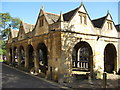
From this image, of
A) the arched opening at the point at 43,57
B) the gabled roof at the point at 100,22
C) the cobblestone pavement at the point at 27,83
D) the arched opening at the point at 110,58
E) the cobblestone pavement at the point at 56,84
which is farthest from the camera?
the arched opening at the point at 43,57

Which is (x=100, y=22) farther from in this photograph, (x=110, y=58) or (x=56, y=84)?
(x=56, y=84)

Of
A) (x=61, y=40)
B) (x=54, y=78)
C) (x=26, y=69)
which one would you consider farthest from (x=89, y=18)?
(x=26, y=69)

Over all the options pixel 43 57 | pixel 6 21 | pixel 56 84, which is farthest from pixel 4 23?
pixel 56 84

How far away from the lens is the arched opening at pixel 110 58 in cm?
1899

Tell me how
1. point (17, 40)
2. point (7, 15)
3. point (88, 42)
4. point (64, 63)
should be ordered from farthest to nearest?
1. point (7, 15)
2. point (17, 40)
3. point (88, 42)
4. point (64, 63)

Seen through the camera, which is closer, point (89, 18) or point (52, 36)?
point (52, 36)

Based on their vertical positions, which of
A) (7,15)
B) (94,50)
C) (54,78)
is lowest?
(54,78)

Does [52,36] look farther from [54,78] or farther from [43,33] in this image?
[54,78]

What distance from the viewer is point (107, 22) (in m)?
17.9

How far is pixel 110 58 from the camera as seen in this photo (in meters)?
20.0

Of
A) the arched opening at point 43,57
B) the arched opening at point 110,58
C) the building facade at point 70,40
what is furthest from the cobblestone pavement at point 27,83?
the arched opening at point 110,58

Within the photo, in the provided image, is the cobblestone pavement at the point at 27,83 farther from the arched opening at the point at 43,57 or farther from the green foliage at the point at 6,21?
the green foliage at the point at 6,21

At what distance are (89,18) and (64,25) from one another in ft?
13.4

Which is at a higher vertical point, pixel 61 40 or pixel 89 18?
pixel 89 18
